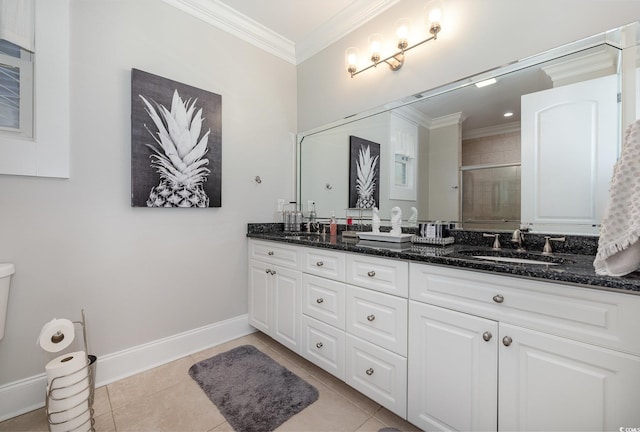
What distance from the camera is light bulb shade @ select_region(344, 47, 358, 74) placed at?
217 cm

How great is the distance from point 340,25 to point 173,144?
1.66m

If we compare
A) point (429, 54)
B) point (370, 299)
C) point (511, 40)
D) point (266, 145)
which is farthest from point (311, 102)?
point (370, 299)

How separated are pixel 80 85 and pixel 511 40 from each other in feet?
8.08

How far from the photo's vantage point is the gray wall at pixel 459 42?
1302mm

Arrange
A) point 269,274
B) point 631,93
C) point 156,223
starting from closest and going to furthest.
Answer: point 631,93
point 156,223
point 269,274

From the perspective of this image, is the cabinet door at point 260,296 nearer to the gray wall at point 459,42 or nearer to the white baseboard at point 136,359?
the white baseboard at point 136,359

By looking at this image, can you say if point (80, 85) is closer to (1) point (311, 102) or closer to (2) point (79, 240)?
(2) point (79, 240)

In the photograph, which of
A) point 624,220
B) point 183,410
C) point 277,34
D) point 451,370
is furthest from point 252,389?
point 277,34

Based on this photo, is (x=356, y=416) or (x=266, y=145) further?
(x=266, y=145)

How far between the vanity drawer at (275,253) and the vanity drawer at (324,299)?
0.52 ft

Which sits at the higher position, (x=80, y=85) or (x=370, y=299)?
(x=80, y=85)

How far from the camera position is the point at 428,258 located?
1197 mm

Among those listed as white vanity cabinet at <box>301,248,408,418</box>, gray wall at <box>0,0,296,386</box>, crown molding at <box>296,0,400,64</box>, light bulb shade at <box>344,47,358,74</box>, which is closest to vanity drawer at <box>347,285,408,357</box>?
white vanity cabinet at <box>301,248,408,418</box>

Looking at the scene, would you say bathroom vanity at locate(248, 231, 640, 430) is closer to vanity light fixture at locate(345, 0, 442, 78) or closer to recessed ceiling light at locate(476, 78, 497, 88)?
recessed ceiling light at locate(476, 78, 497, 88)
